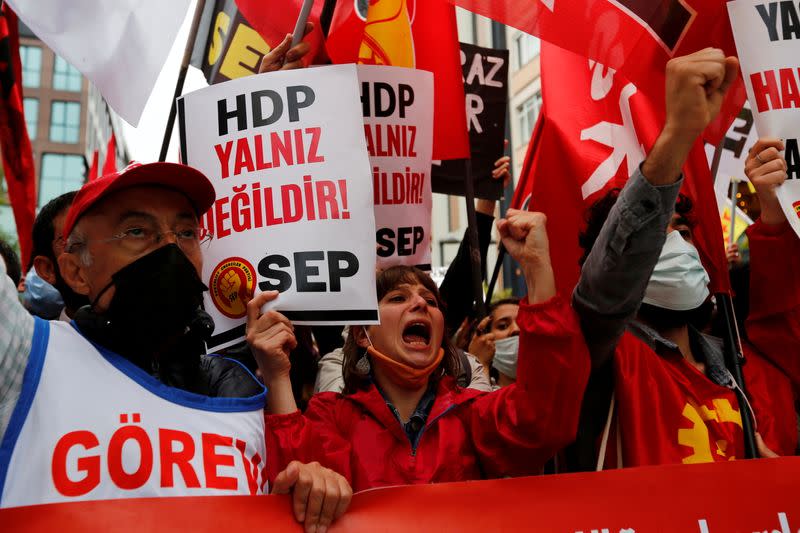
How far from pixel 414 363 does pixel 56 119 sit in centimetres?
6177

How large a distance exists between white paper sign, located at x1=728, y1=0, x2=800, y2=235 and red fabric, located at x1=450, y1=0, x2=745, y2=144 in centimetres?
12

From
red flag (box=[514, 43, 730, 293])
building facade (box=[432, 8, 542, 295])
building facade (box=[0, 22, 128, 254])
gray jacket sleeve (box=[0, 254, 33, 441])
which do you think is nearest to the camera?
gray jacket sleeve (box=[0, 254, 33, 441])

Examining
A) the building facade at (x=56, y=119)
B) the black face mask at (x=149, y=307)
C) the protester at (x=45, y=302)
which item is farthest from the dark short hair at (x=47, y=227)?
the building facade at (x=56, y=119)

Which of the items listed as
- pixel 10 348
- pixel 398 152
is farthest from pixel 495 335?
pixel 10 348

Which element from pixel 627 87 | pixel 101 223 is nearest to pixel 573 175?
pixel 627 87

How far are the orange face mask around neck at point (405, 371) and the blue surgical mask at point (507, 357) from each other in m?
1.01

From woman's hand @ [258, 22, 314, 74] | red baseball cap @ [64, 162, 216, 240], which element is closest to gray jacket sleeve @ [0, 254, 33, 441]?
red baseball cap @ [64, 162, 216, 240]

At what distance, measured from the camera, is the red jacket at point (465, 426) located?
2.16 meters

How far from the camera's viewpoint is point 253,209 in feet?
8.32

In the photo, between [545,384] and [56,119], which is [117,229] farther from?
[56,119]

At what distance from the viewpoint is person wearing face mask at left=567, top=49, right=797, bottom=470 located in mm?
2105

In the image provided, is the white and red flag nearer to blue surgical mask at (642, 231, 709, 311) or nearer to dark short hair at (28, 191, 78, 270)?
dark short hair at (28, 191, 78, 270)

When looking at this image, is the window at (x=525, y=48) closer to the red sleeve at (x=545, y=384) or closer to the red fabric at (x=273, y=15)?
the red fabric at (x=273, y=15)

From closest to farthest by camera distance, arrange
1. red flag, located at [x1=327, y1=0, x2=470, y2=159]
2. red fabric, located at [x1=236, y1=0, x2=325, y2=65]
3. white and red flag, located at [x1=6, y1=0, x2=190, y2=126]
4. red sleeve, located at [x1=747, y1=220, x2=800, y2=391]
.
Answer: white and red flag, located at [x1=6, y1=0, x2=190, y2=126]
red sleeve, located at [x1=747, y1=220, x2=800, y2=391]
red fabric, located at [x1=236, y1=0, x2=325, y2=65]
red flag, located at [x1=327, y1=0, x2=470, y2=159]
